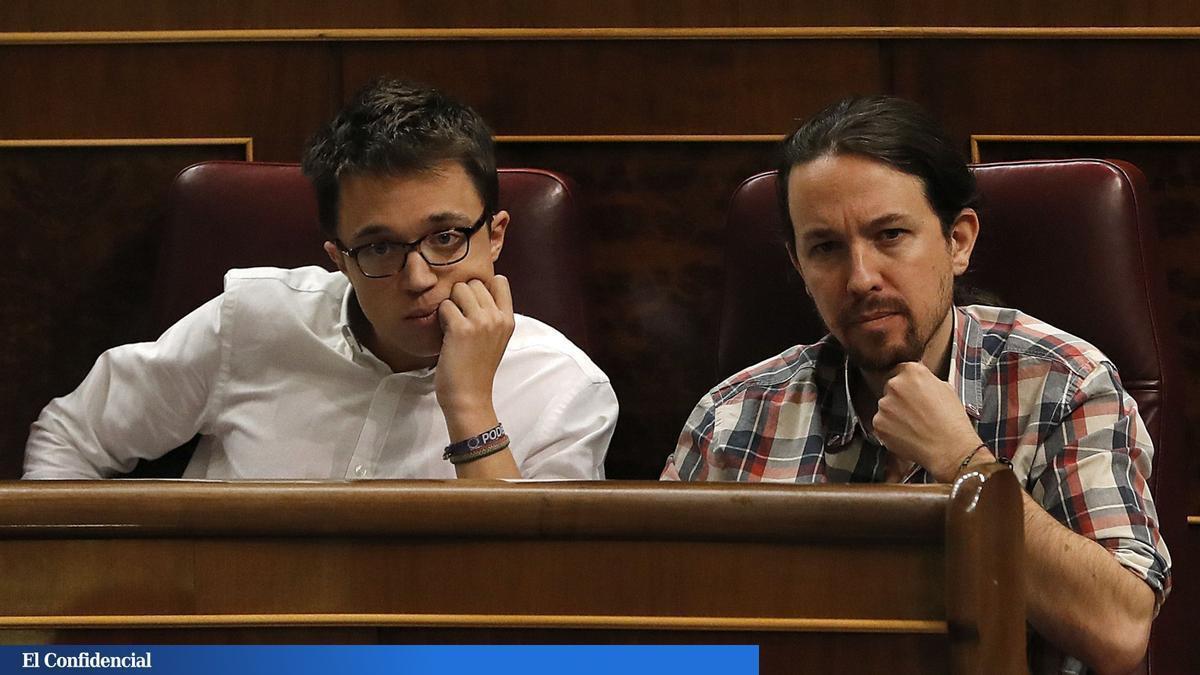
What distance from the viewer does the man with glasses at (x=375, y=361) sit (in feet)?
4.60

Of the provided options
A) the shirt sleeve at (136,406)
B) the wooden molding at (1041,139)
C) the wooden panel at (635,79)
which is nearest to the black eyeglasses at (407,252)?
the shirt sleeve at (136,406)

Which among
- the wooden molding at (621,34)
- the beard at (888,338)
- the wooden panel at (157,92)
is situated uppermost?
the wooden molding at (621,34)

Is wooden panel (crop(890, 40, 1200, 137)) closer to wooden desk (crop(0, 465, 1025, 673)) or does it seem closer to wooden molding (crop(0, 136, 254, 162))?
wooden molding (crop(0, 136, 254, 162))

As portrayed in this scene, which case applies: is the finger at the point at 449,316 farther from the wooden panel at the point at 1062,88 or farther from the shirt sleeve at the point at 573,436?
the wooden panel at the point at 1062,88

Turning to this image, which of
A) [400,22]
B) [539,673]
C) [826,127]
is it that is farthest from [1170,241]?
[539,673]

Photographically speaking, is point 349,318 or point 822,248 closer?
point 822,248

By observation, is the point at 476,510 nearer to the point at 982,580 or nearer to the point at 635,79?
the point at 982,580

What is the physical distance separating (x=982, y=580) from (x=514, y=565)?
10.3 inches

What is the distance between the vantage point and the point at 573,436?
143cm

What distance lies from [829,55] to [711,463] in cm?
72

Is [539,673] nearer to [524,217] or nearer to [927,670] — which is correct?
[927,670]

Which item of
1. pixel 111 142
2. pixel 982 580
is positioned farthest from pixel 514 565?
pixel 111 142

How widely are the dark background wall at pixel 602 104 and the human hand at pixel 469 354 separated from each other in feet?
1.42

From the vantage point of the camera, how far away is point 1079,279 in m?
1.40
